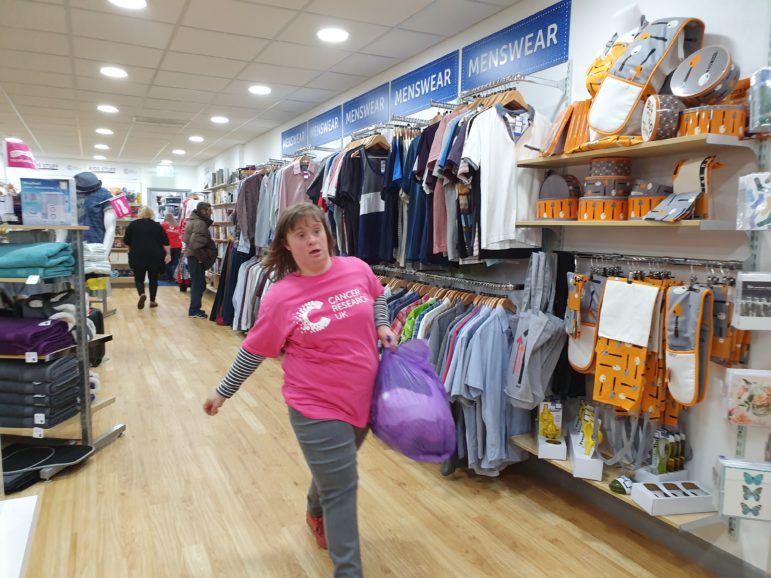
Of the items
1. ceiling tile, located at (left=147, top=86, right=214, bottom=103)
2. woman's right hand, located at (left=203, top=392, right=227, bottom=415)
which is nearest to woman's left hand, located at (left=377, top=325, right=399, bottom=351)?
woman's right hand, located at (left=203, top=392, right=227, bottom=415)

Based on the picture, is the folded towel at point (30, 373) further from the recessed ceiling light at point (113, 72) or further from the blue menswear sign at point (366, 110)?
the blue menswear sign at point (366, 110)

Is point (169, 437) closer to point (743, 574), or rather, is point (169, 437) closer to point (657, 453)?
point (657, 453)

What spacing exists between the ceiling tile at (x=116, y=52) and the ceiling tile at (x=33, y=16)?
28 centimetres

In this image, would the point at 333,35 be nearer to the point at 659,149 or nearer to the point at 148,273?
the point at 659,149

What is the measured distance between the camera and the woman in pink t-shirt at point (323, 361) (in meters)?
1.90

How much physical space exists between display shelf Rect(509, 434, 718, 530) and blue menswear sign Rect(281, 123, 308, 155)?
5189 millimetres

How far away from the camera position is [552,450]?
2779 mm

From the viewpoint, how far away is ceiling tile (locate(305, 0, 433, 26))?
11.7 ft

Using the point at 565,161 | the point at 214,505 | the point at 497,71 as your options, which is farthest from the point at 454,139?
the point at 214,505

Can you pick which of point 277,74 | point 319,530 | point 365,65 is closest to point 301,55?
point 365,65

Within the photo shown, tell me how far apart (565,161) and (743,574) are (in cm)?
198

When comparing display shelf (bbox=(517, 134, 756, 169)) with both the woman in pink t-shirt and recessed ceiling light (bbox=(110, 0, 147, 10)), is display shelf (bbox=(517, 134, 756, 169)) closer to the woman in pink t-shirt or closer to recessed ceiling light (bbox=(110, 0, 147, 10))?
the woman in pink t-shirt

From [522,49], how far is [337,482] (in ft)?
9.47

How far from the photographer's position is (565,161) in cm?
279
